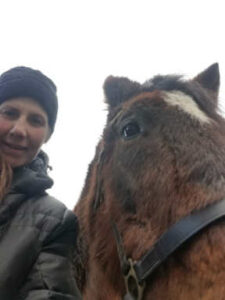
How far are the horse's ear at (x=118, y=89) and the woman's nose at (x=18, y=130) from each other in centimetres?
110

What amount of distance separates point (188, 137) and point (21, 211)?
1152 millimetres

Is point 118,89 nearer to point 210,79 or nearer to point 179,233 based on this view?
point 210,79

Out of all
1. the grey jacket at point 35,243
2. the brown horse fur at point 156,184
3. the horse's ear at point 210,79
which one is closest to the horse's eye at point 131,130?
the brown horse fur at point 156,184

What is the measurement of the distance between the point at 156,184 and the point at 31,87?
1180mm

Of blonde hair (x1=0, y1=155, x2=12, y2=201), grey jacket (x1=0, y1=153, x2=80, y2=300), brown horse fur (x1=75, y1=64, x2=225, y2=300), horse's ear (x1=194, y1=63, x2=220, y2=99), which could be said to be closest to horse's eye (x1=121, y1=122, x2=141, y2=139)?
brown horse fur (x1=75, y1=64, x2=225, y2=300)

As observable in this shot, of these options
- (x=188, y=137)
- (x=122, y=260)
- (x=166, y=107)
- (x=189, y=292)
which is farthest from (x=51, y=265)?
(x=166, y=107)

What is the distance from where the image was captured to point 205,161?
2.48 meters

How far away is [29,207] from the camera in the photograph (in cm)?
262

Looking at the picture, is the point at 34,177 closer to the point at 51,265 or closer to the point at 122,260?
the point at 51,265

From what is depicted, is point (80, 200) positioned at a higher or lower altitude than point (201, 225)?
lower

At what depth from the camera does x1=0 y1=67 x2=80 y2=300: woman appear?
235 cm

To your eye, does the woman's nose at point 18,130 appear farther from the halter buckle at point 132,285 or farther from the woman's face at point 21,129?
the halter buckle at point 132,285

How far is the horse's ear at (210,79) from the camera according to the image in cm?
395

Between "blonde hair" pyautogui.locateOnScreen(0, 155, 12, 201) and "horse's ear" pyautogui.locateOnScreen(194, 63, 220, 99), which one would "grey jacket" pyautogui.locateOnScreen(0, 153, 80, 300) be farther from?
"horse's ear" pyautogui.locateOnScreen(194, 63, 220, 99)
